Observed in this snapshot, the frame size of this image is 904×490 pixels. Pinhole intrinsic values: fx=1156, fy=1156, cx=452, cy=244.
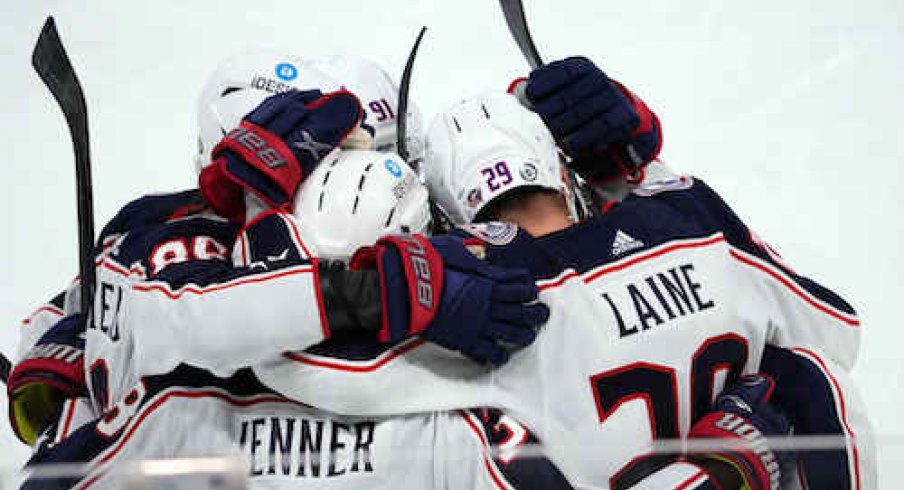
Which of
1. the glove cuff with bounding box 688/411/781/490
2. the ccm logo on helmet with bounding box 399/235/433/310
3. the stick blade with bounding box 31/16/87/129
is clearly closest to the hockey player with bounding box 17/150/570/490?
the ccm logo on helmet with bounding box 399/235/433/310

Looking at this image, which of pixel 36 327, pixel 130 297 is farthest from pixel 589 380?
pixel 36 327

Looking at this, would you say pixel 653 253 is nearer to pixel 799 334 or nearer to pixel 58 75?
pixel 799 334

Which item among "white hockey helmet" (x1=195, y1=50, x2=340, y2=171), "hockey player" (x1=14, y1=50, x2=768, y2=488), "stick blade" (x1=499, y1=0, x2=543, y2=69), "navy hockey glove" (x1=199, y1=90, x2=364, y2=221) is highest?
"stick blade" (x1=499, y1=0, x2=543, y2=69)

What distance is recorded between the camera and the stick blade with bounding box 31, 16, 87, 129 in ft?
5.36

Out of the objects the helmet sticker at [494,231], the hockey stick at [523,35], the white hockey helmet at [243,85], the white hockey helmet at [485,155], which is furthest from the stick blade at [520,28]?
the helmet sticker at [494,231]

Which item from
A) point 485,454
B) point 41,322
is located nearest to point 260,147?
point 485,454

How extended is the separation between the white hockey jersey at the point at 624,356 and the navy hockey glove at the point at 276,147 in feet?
0.68

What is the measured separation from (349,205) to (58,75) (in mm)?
584

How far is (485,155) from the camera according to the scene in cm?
152

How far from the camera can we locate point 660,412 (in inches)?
53.1

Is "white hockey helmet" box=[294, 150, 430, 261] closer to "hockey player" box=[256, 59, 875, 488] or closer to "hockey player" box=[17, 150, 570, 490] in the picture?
"hockey player" box=[17, 150, 570, 490]

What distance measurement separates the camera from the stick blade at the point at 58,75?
64.3 inches

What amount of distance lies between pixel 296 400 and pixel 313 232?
20cm

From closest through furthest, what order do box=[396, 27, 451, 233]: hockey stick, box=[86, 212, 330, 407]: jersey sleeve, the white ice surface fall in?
box=[86, 212, 330, 407]: jersey sleeve
box=[396, 27, 451, 233]: hockey stick
the white ice surface
